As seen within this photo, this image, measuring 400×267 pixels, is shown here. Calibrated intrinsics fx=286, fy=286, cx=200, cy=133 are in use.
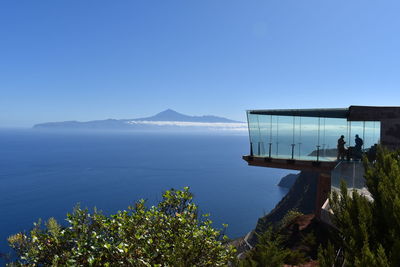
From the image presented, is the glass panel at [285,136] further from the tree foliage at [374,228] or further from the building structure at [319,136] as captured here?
the tree foliage at [374,228]

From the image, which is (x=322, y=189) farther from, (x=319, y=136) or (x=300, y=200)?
(x=300, y=200)

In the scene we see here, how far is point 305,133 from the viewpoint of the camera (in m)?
24.6

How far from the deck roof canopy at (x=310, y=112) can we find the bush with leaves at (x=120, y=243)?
1618 cm

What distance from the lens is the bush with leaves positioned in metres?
7.99

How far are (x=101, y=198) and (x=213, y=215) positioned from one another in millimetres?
50559

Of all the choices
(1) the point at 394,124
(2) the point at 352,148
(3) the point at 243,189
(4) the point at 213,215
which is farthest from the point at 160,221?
(3) the point at 243,189

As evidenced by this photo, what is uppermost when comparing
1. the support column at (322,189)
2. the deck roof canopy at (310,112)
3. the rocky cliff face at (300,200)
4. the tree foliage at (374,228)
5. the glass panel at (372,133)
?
the deck roof canopy at (310,112)

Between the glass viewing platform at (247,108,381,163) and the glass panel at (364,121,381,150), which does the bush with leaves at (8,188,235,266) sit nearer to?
the glass viewing platform at (247,108,381,163)

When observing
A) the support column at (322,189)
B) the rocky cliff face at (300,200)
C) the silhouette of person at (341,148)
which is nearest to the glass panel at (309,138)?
the silhouette of person at (341,148)

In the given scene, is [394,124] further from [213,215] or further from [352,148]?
[213,215]

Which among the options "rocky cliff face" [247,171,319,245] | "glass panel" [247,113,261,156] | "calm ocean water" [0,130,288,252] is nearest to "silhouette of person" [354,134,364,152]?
"glass panel" [247,113,261,156]

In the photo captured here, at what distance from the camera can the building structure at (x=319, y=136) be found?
21641 millimetres

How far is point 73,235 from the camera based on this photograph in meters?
8.69

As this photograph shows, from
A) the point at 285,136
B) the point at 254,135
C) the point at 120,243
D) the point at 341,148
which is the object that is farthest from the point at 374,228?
the point at 285,136
